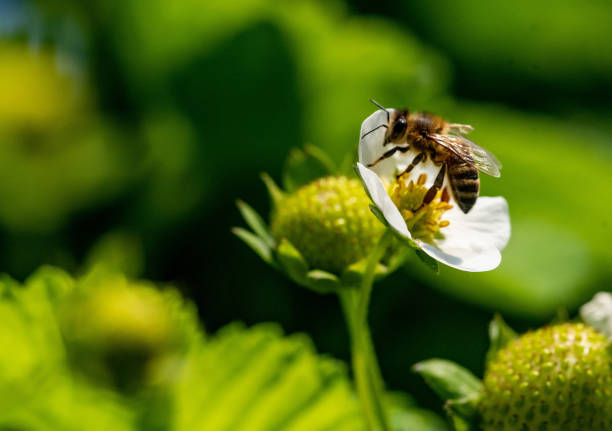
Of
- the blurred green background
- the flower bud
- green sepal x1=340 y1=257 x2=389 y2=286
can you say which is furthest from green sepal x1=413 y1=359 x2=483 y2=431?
the blurred green background

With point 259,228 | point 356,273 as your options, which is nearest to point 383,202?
point 356,273

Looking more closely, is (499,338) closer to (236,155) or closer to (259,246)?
(259,246)

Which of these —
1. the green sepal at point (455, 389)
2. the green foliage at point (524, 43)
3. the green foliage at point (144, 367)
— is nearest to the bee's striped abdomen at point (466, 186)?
the green sepal at point (455, 389)

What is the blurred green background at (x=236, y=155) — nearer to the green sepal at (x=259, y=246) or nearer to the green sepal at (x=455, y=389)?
the green sepal at (x=259, y=246)

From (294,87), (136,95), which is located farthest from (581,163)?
(136,95)

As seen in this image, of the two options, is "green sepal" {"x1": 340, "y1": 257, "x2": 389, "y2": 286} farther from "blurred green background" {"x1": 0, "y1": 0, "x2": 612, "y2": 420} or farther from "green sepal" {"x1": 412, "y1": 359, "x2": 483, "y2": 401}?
"blurred green background" {"x1": 0, "y1": 0, "x2": 612, "y2": 420}

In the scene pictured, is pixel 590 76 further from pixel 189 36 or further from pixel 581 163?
pixel 189 36

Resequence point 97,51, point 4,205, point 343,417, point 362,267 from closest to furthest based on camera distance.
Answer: point 362,267 → point 343,417 → point 4,205 → point 97,51
